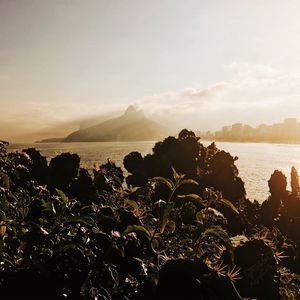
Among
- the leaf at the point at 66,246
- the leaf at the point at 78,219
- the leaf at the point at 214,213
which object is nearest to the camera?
the leaf at the point at 66,246

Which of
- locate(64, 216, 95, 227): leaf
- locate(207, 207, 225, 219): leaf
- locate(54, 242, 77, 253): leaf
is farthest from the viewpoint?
locate(207, 207, 225, 219): leaf

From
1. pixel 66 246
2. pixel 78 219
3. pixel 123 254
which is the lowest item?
pixel 123 254

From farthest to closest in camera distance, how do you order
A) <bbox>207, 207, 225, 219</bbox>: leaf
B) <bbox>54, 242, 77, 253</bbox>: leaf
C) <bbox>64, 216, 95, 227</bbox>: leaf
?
<bbox>207, 207, 225, 219</bbox>: leaf
<bbox>64, 216, 95, 227</bbox>: leaf
<bbox>54, 242, 77, 253</bbox>: leaf

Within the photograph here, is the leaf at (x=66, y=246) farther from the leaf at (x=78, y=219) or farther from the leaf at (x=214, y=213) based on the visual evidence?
the leaf at (x=214, y=213)

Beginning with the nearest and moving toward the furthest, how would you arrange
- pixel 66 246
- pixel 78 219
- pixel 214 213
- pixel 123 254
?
1. pixel 66 246
2. pixel 78 219
3. pixel 123 254
4. pixel 214 213

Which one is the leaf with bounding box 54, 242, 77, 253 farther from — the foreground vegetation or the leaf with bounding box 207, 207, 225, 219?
the leaf with bounding box 207, 207, 225, 219

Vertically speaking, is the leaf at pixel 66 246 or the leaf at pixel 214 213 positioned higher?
the leaf at pixel 214 213

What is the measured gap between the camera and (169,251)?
862 cm

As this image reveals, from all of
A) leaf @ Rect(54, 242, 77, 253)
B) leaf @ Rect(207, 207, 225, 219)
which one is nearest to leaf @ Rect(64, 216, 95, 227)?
leaf @ Rect(54, 242, 77, 253)

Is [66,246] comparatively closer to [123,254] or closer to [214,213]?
[123,254]

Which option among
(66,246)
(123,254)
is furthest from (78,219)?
(123,254)

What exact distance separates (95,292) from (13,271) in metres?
1.50

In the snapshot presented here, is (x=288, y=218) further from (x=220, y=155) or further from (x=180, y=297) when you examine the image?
(x=180, y=297)

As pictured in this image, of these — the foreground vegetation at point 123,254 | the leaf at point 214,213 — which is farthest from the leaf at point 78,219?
the leaf at point 214,213
